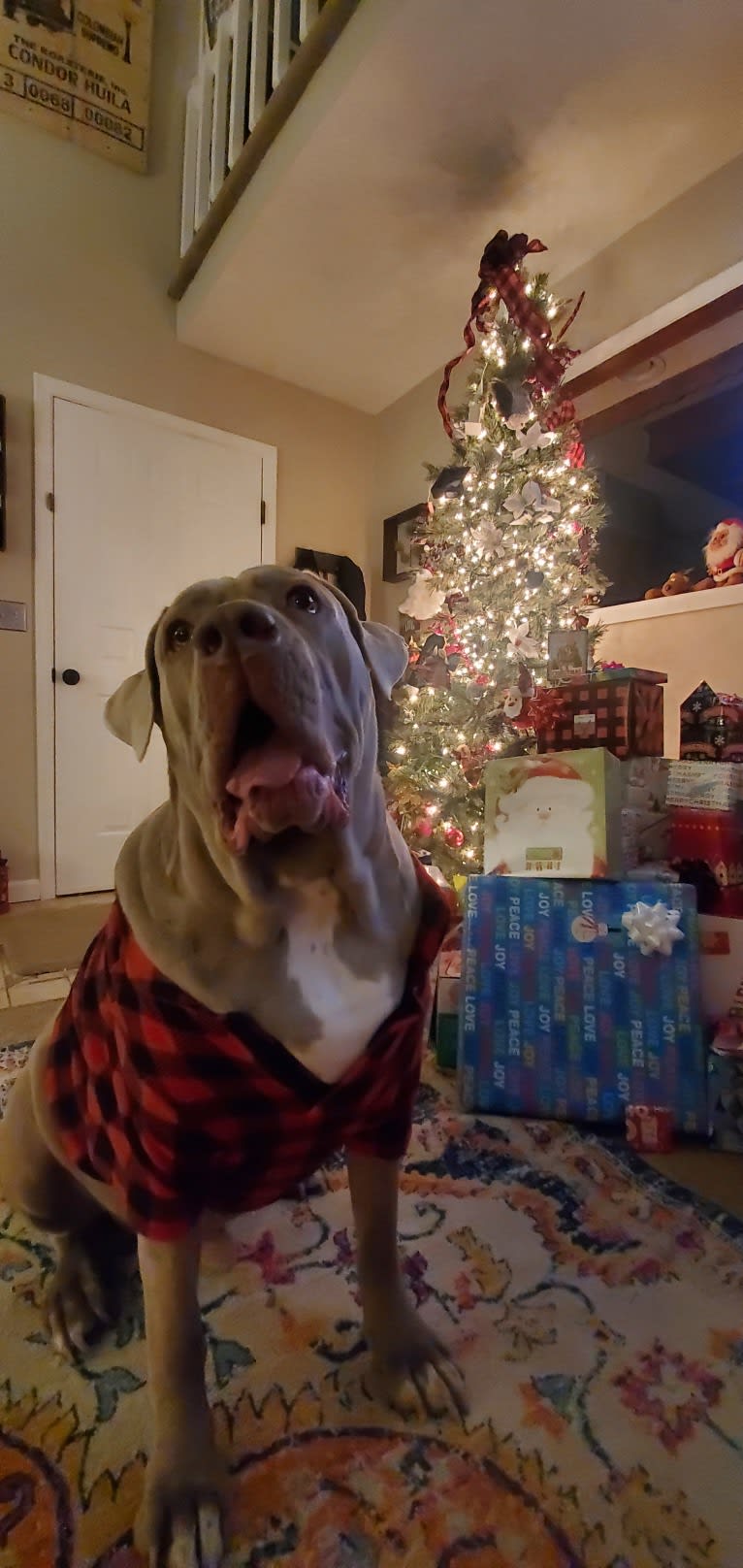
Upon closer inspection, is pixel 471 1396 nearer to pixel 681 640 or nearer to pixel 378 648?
pixel 378 648

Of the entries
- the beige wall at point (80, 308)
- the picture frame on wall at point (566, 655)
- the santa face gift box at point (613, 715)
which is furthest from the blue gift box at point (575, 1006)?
the beige wall at point (80, 308)

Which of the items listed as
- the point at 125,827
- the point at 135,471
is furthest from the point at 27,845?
the point at 135,471

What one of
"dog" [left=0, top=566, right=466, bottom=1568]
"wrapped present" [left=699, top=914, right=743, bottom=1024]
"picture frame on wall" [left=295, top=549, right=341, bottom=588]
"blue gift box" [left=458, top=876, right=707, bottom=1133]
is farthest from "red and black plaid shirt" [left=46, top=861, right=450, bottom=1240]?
"picture frame on wall" [left=295, top=549, right=341, bottom=588]

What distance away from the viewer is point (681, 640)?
225cm

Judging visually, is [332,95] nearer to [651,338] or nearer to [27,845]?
[651,338]

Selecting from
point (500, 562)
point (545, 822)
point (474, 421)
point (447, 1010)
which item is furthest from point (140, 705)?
point (474, 421)

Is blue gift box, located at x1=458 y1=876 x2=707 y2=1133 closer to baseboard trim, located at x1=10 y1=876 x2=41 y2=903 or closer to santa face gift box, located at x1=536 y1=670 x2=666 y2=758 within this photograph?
santa face gift box, located at x1=536 y1=670 x2=666 y2=758

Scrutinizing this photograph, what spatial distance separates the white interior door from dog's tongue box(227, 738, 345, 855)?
2.71m

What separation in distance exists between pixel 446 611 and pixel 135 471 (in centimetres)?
192

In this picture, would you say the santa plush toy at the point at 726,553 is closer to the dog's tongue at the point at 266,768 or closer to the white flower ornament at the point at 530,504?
the white flower ornament at the point at 530,504

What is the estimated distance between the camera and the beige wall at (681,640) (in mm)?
2115

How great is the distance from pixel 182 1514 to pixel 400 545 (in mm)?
3574

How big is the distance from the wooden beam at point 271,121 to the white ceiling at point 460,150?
0.18ft

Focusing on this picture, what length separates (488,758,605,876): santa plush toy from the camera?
1.39 meters
